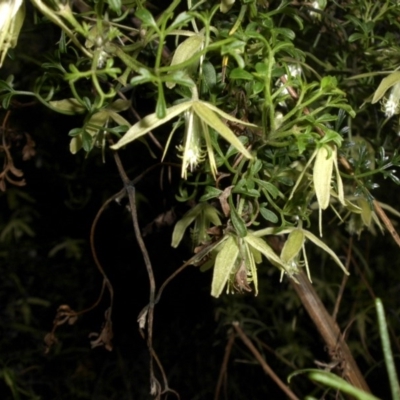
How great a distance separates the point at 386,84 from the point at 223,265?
0.72 ft

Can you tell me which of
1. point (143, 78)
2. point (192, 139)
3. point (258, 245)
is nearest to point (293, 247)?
point (258, 245)

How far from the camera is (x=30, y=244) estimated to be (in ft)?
4.51

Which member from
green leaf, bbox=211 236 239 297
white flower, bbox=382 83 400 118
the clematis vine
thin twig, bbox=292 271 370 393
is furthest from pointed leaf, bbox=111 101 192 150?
thin twig, bbox=292 271 370 393

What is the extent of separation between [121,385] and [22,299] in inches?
11.0

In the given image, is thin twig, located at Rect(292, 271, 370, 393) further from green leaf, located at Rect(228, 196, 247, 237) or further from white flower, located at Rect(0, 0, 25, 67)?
white flower, located at Rect(0, 0, 25, 67)

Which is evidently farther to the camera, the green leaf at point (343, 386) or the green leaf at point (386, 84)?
the green leaf at point (386, 84)

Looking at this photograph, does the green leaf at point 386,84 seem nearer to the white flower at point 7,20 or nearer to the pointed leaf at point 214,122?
the pointed leaf at point 214,122

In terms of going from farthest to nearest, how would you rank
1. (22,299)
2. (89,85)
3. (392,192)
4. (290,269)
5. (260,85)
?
(22,299) < (392,192) < (89,85) < (290,269) < (260,85)

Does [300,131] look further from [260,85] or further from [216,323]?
[216,323]

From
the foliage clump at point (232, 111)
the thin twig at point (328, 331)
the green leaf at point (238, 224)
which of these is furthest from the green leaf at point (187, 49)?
the thin twig at point (328, 331)

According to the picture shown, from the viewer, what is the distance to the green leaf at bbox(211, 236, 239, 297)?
0.53 meters

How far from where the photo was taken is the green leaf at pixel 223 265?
1.73ft

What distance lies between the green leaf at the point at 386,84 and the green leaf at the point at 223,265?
185mm

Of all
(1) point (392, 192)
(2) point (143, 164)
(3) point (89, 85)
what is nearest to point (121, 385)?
(2) point (143, 164)
